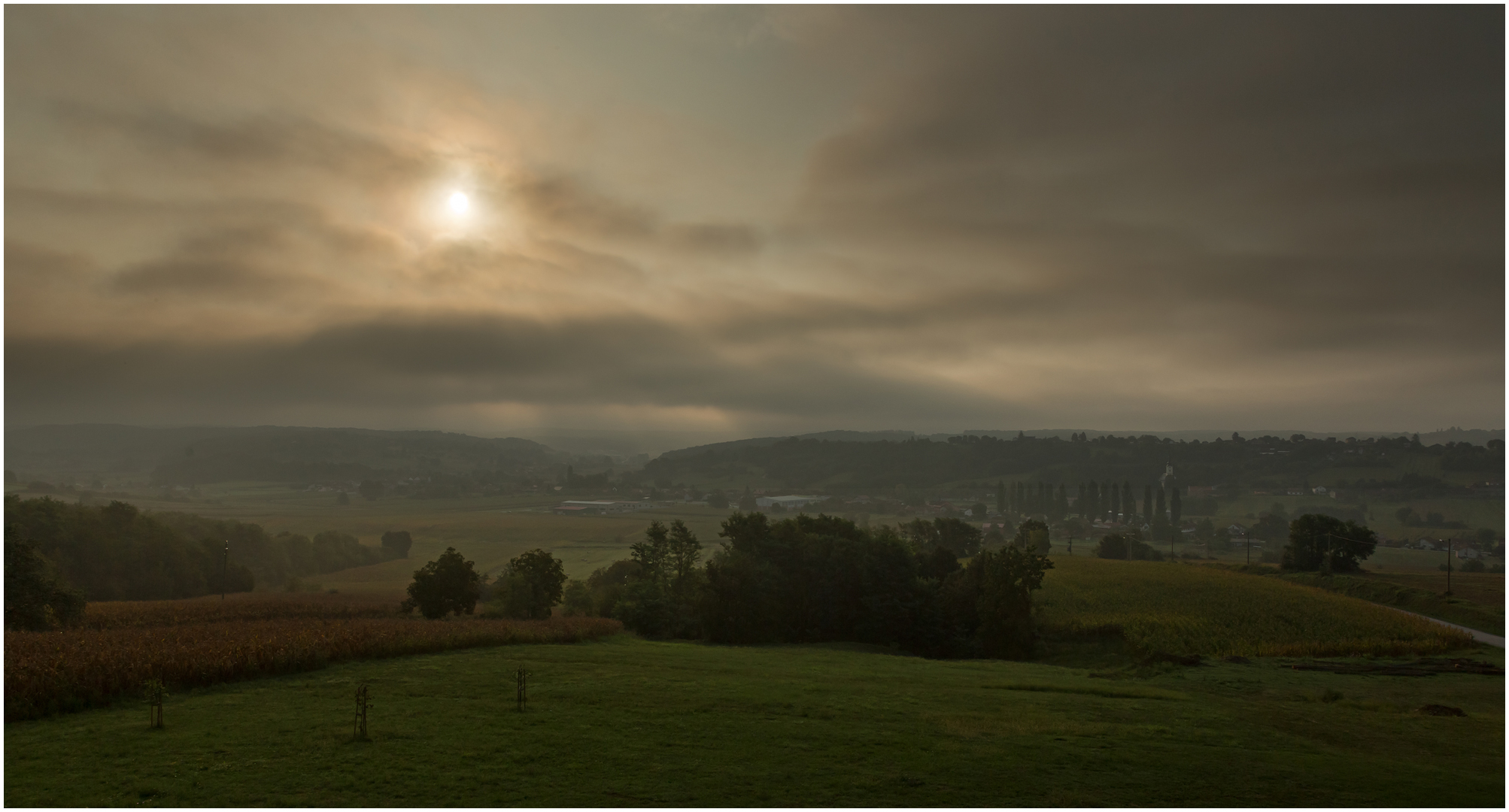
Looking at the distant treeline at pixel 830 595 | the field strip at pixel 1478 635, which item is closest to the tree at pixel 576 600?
the distant treeline at pixel 830 595

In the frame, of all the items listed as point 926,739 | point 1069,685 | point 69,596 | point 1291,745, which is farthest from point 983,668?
point 69,596

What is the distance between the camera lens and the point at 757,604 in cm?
5650

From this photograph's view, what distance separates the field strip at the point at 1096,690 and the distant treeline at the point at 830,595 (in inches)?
922

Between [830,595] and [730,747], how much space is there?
43.1 m

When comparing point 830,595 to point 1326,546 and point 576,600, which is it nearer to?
point 576,600

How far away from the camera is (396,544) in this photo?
6211 inches

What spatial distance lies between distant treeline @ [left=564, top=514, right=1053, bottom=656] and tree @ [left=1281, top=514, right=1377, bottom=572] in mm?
60269

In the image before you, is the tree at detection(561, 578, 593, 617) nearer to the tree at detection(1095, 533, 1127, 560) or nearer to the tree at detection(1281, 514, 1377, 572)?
the tree at detection(1281, 514, 1377, 572)

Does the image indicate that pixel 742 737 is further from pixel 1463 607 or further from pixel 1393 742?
pixel 1463 607

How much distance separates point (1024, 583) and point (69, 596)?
5923cm

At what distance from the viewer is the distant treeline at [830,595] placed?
53.5 metres

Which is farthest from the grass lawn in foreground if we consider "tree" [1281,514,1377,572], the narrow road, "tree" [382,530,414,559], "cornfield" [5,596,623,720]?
"tree" [382,530,414,559]

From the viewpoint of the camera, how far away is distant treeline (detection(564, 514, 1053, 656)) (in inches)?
2105

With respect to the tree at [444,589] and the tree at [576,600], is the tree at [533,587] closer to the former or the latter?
the tree at [444,589]
